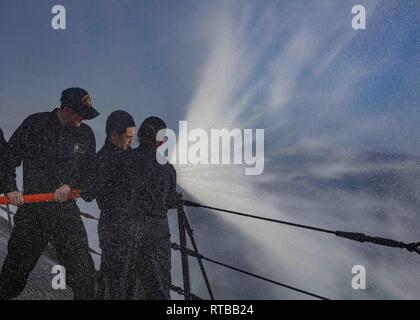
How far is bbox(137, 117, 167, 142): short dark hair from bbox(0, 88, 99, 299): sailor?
26.9 inches

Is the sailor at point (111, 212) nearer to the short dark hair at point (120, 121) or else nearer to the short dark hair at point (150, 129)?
the short dark hair at point (150, 129)

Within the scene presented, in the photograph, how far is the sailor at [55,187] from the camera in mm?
3453

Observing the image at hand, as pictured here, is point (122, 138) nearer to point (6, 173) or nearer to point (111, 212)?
point (111, 212)

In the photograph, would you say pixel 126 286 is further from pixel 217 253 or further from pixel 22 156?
pixel 217 253

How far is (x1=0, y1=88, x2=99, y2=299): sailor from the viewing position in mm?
3453

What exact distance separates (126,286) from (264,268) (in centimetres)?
11352

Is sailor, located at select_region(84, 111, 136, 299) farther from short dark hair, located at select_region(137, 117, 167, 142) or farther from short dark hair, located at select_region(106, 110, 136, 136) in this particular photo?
short dark hair, located at select_region(106, 110, 136, 136)

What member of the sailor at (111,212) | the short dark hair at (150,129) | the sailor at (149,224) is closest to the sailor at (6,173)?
the sailor at (111,212)

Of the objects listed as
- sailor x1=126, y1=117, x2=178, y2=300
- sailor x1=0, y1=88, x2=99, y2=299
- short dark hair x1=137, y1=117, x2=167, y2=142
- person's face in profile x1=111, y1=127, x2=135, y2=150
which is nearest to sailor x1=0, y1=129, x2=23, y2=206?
sailor x1=0, y1=88, x2=99, y2=299

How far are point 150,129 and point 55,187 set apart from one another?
3.67 feet

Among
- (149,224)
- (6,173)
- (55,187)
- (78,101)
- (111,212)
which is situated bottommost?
(149,224)

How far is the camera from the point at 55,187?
12.0 ft

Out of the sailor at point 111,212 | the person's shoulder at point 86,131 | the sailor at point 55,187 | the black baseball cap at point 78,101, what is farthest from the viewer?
the person's shoulder at point 86,131

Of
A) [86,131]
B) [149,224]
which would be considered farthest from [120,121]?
[149,224]
